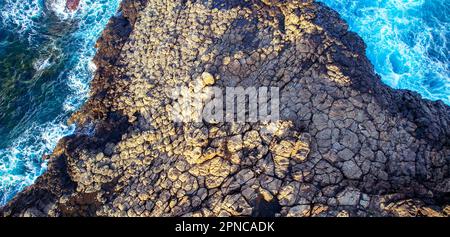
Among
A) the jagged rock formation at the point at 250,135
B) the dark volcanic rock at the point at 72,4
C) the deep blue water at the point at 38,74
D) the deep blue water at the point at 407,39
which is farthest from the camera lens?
the dark volcanic rock at the point at 72,4

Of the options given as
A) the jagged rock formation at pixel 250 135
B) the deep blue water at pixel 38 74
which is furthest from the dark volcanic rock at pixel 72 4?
the jagged rock formation at pixel 250 135

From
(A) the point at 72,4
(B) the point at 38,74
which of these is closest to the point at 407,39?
(A) the point at 72,4

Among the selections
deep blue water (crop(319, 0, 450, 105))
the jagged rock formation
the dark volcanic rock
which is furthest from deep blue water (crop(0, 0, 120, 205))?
deep blue water (crop(319, 0, 450, 105))

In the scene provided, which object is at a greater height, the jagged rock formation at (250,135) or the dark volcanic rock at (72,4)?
the dark volcanic rock at (72,4)

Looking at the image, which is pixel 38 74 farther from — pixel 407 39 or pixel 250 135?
pixel 407 39

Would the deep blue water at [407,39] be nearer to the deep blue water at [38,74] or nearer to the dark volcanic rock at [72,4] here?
the deep blue water at [38,74]

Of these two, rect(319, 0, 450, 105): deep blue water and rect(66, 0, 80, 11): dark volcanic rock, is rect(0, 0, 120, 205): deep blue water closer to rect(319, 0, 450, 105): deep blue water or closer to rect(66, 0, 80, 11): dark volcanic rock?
rect(66, 0, 80, 11): dark volcanic rock

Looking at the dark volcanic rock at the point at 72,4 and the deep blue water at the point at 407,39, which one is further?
the dark volcanic rock at the point at 72,4
